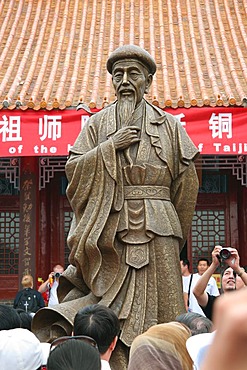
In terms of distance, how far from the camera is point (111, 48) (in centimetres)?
1194

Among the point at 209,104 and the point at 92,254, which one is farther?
the point at 209,104

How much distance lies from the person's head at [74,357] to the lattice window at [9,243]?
970 centimetres

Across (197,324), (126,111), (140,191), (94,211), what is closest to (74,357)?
(197,324)

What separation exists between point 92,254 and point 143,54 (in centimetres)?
125

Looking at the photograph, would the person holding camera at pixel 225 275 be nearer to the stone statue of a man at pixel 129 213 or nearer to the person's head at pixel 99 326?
the stone statue of a man at pixel 129 213

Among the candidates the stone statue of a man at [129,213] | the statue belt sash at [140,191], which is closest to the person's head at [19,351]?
the stone statue of a man at [129,213]

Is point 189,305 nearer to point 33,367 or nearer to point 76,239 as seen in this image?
point 76,239

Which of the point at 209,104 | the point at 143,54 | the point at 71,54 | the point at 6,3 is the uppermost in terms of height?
the point at 6,3

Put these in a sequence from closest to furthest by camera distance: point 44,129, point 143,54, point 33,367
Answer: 1. point 33,367
2. point 143,54
3. point 44,129

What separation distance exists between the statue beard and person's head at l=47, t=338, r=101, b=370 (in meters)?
2.54

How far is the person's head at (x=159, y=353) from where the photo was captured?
1510mm

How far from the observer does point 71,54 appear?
1194 cm

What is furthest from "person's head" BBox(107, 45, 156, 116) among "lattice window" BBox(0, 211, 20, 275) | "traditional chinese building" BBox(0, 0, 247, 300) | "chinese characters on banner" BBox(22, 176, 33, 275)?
"lattice window" BBox(0, 211, 20, 275)

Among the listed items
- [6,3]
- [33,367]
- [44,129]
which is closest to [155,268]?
[33,367]
